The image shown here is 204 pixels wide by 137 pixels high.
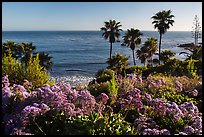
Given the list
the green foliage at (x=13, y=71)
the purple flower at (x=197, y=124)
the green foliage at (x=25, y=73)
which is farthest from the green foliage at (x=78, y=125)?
the green foliage at (x=13, y=71)

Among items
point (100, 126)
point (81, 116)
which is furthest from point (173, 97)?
point (100, 126)

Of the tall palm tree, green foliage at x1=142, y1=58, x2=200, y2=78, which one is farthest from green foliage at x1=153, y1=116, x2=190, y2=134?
the tall palm tree

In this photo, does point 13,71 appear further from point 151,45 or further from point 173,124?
point 151,45

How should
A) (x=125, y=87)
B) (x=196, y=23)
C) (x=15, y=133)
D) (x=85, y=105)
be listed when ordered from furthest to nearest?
(x=196, y=23) → (x=125, y=87) → (x=85, y=105) → (x=15, y=133)

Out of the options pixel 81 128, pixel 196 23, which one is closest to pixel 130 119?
pixel 81 128

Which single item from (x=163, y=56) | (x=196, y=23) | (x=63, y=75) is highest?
(x=196, y=23)

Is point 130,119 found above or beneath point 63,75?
above

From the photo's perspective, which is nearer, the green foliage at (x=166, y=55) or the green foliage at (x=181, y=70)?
the green foliage at (x=181, y=70)

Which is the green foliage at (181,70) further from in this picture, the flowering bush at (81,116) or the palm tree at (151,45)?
the palm tree at (151,45)

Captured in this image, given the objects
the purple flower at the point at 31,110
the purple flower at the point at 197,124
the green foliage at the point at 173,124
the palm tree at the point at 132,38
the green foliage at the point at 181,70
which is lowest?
the green foliage at the point at 181,70

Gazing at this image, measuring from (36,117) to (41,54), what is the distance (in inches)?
1410

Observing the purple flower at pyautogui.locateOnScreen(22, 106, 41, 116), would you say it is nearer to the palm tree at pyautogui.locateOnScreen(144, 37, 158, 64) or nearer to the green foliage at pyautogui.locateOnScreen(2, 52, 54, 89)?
the green foliage at pyautogui.locateOnScreen(2, 52, 54, 89)

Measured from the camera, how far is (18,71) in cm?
807

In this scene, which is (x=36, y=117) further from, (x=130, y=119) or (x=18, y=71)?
(x=18, y=71)
